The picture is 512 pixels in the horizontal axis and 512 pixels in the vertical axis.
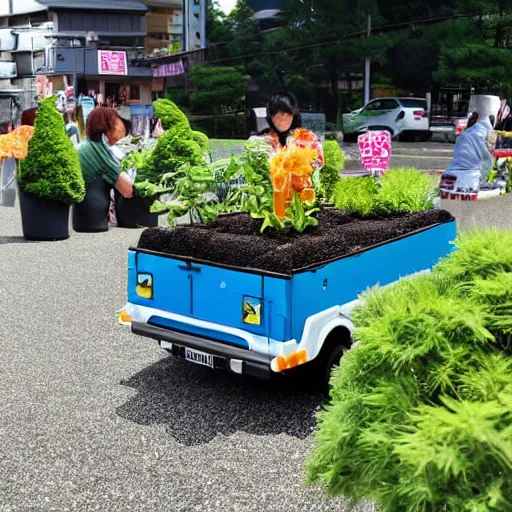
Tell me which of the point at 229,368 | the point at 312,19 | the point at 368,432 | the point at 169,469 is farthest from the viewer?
the point at 312,19

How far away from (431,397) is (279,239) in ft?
9.79

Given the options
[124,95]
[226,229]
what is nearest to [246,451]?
[226,229]

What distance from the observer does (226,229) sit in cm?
502

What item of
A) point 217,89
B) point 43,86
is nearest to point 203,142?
point 43,86

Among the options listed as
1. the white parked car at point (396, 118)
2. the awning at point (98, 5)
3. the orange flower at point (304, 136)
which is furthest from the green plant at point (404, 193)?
the awning at point (98, 5)

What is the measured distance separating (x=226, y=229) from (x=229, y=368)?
42.9 inches

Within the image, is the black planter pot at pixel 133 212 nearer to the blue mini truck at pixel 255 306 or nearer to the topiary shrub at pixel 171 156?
the topiary shrub at pixel 171 156

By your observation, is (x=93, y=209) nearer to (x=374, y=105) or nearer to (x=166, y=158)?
(x=166, y=158)

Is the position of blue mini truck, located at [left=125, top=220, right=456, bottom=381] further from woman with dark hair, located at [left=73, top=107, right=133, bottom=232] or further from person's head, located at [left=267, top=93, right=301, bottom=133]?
woman with dark hair, located at [left=73, top=107, right=133, bottom=232]

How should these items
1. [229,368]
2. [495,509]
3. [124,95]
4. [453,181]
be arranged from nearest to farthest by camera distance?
1. [495,509]
2. [229,368]
3. [453,181]
4. [124,95]

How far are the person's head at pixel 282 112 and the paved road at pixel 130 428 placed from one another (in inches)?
78.0

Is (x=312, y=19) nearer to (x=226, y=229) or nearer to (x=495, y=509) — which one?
(x=226, y=229)

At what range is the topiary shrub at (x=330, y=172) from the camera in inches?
235

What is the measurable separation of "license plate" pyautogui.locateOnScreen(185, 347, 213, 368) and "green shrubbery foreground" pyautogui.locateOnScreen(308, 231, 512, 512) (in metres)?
2.41
